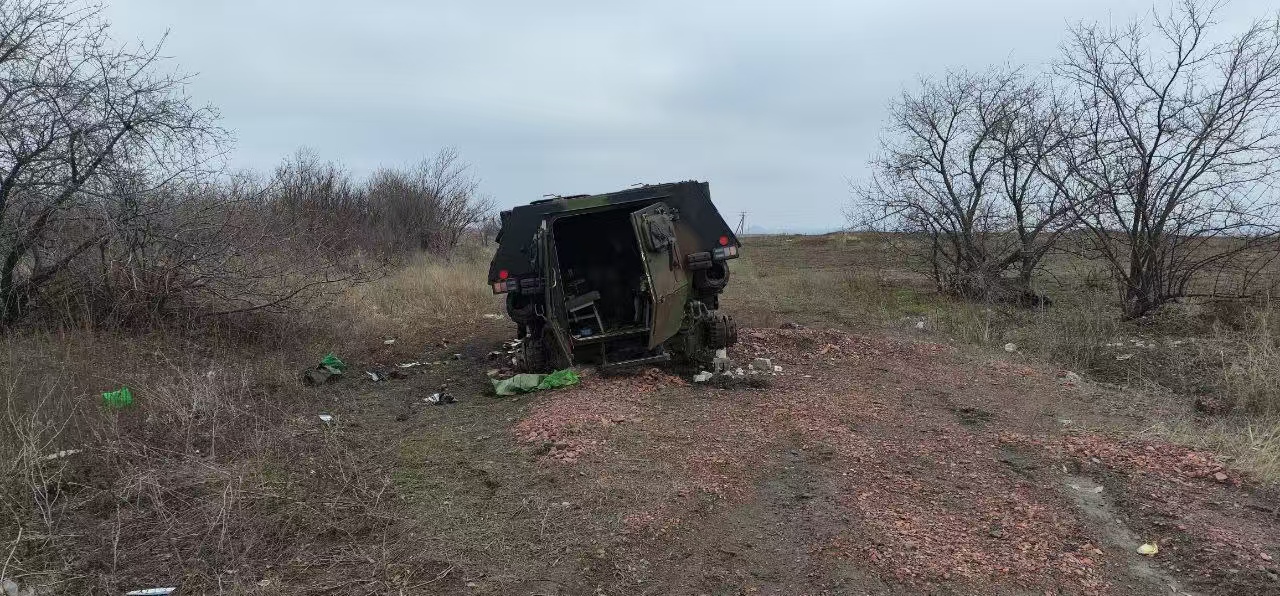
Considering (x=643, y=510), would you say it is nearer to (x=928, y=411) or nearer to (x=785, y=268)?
(x=928, y=411)

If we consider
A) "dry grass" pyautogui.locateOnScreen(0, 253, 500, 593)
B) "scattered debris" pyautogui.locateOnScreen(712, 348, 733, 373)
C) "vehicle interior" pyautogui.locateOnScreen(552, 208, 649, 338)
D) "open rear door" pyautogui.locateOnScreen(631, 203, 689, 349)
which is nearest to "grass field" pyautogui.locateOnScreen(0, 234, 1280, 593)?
"dry grass" pyautogui.locateOnScreen(0, 253, 500, 593)

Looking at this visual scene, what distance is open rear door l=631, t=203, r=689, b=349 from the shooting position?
22.8ft

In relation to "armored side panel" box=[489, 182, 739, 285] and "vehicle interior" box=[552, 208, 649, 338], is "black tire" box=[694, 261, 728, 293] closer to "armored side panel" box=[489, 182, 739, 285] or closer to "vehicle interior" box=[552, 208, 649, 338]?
"armored side panel" box=[489, 182, 739, 285]

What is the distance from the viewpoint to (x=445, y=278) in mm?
15195

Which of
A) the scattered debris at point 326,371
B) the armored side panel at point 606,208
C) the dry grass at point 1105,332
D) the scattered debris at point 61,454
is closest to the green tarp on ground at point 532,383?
the armored side panel at point 606,208

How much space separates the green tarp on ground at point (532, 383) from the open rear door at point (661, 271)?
93cm

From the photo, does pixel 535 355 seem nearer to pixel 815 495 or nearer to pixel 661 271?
pixel 661 271

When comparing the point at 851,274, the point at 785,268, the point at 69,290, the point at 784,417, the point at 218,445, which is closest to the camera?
the point at 218,445

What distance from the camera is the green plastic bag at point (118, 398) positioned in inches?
215

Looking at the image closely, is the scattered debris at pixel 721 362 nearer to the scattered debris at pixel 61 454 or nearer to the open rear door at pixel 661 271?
the open rear door at pixel 661 271

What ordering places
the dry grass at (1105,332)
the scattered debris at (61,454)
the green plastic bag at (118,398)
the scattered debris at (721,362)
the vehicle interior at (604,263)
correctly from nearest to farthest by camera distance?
1. the scattered debris at (61,454)
2. the green plastic bag at (118,398)
3. the dry grass at (1105,332)
4. the scattered debris at (721,362)
5. the vehicle interior at (604,263)

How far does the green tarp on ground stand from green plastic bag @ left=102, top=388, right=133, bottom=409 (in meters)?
3.07

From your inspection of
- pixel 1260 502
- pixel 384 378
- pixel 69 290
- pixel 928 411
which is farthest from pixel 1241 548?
pixel 69 290

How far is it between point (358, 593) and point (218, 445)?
230 centimetres
